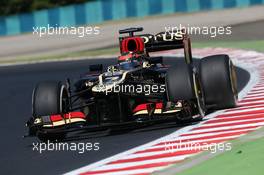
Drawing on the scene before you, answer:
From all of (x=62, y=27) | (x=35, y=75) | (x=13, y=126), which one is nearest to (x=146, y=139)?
(x=13, y=126)

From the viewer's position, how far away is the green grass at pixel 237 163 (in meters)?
8.22

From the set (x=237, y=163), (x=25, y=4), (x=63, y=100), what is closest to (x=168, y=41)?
(x=63, y=100)

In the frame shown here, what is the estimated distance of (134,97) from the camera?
40.9 ft

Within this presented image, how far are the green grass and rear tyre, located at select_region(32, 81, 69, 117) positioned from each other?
3.50 m

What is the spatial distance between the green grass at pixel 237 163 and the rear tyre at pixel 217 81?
3228 millimetres

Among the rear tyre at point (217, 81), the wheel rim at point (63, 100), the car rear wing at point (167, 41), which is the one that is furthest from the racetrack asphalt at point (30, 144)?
the car rear wing at point (167, 41)

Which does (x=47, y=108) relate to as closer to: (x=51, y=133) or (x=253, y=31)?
(x=51, y=133)

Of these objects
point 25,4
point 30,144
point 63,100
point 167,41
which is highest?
point 167,41

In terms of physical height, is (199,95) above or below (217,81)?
below

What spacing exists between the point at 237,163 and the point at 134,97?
4.01 metres

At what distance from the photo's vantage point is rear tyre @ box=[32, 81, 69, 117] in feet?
40.4

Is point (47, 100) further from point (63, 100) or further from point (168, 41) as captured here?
point (168, 41)

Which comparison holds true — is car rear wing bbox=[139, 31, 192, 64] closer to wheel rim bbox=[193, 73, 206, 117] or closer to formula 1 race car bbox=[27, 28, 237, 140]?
formula 1 race car bbox=[27, 28, 237, 140]

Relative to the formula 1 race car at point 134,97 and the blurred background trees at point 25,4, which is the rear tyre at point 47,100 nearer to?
the formula 1 race car at point 134,97
